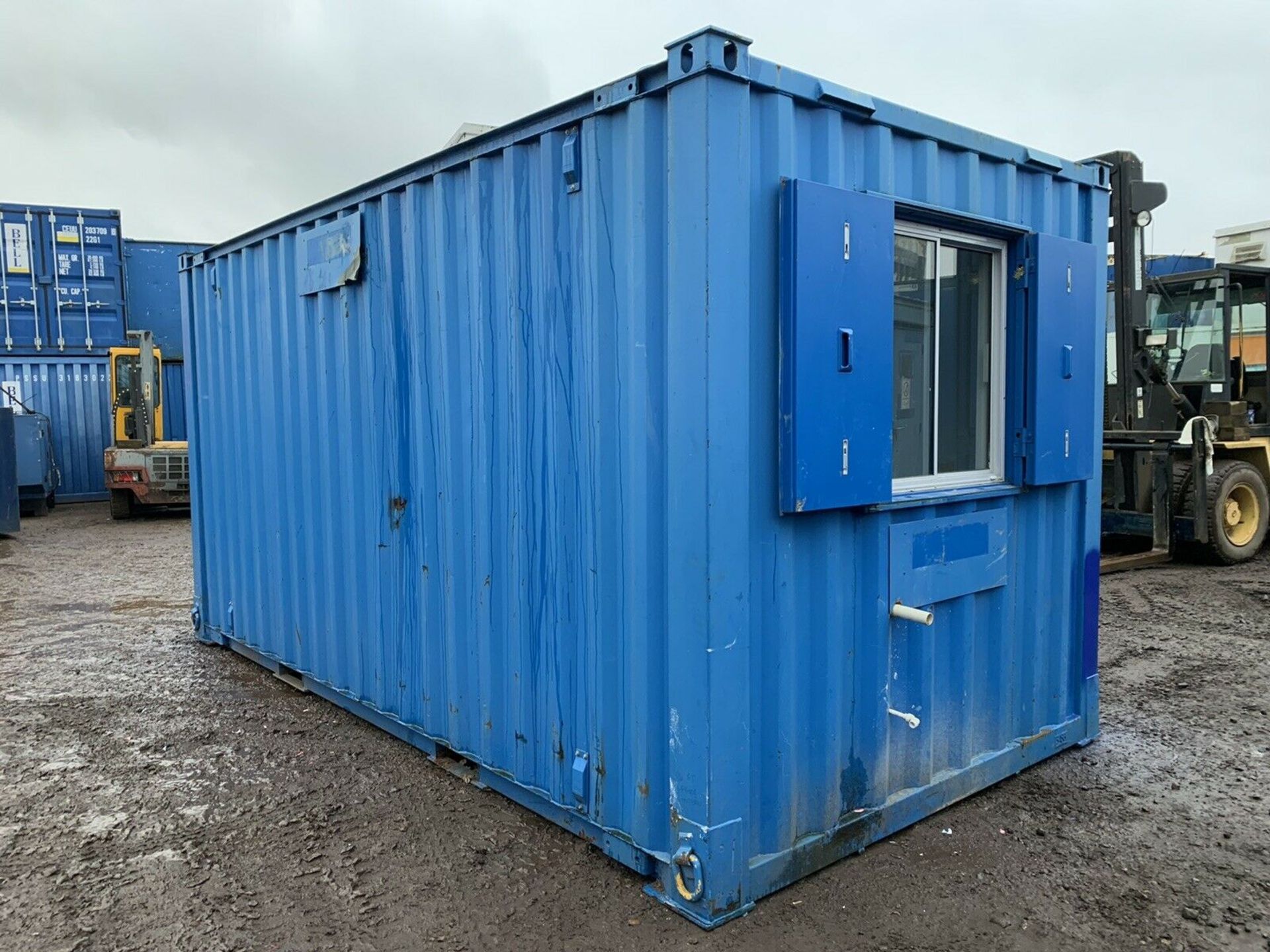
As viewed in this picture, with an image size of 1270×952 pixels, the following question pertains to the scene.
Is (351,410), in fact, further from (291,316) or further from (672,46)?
(672,46)

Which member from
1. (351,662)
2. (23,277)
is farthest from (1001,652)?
(23,277)

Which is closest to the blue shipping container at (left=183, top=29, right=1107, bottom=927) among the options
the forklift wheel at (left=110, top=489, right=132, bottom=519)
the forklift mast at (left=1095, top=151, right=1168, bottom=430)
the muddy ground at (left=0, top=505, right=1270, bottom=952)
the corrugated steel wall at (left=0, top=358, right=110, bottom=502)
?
the muddy ground at (left=0, top=505, right=1270, bottom=952)

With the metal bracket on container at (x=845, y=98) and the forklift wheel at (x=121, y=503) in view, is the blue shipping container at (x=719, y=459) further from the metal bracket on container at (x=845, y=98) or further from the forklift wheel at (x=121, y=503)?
the forklift wheel at (x=121, y=503)

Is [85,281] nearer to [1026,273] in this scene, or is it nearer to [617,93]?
[617,93]

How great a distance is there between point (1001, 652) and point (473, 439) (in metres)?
2.43

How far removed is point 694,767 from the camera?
10.1 feet

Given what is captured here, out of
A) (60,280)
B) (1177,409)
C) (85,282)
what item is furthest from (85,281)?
(1177,409)

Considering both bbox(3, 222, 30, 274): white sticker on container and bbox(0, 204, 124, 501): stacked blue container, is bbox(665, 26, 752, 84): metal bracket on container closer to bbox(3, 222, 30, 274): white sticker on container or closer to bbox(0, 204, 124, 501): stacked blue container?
bbox(0, 204, 124, 501): stacked blue container

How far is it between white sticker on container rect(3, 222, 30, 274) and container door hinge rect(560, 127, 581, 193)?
17889 mm

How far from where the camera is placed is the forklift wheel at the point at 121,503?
15.0 metres

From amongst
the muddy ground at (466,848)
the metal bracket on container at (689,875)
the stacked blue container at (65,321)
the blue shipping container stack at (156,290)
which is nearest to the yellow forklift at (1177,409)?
the muddy ground at (466,848)

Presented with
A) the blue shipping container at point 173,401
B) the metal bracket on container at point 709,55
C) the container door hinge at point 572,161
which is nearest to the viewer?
the metal bracket on container at point 709,55

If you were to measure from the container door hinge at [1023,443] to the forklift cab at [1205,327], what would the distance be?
6.10 m

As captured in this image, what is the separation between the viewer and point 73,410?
17.6 metres
